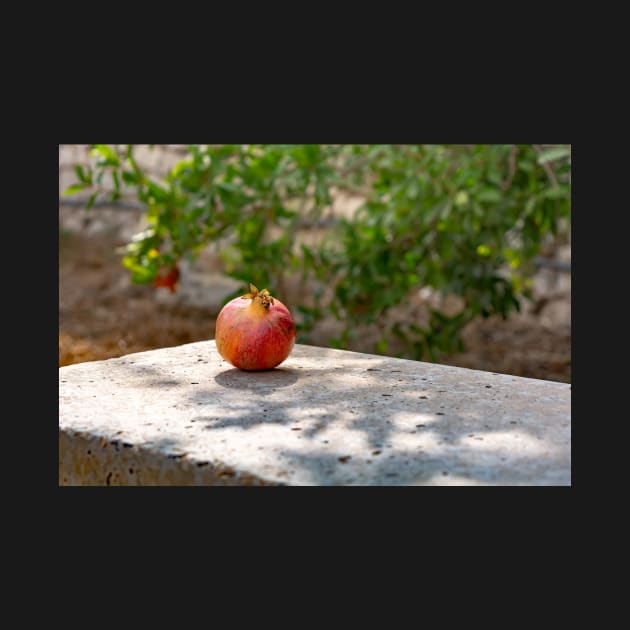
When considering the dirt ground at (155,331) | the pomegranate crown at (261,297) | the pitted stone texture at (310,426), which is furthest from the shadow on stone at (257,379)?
the dirt ground at (155,331)

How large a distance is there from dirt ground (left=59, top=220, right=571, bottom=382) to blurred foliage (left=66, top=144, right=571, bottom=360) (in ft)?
2.40

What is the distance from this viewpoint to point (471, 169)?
12.4ft

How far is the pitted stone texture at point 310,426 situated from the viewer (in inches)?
66.4

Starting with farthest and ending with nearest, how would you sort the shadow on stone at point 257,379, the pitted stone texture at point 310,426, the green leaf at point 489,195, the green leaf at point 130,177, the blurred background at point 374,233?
the blurred background at point 374,233, the green leaf at point 130,177, the green leaf at point 489,195, the shadow on stone at point 257,379, the pitted stone texture at point 310,426

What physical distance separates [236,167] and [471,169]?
1.07 metres

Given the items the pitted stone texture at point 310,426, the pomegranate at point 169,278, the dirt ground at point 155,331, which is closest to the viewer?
the pitted stone texture at point 310,426

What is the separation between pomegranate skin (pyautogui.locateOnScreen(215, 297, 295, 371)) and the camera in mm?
2330

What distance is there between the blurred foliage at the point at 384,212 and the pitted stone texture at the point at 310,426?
4.66ft

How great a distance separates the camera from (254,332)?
7.63ft

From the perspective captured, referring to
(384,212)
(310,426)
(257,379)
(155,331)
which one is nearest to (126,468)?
(310,426)

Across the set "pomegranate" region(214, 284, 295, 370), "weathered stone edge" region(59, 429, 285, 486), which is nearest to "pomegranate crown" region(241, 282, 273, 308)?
"pomegranate" region(214, 284, 295, 370)

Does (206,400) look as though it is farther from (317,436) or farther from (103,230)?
(103,230)

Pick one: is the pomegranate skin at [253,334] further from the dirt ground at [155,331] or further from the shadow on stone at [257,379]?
the dirt ground at [155,331]

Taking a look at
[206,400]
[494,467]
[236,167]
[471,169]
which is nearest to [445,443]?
[494,467]
